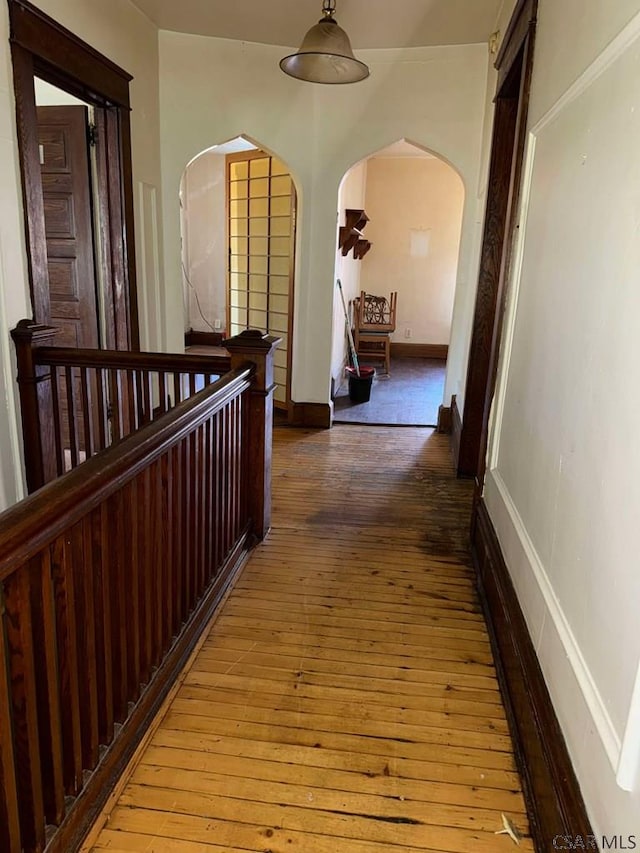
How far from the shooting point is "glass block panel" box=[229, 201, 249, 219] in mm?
5277

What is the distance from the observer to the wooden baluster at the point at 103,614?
1.32 meters

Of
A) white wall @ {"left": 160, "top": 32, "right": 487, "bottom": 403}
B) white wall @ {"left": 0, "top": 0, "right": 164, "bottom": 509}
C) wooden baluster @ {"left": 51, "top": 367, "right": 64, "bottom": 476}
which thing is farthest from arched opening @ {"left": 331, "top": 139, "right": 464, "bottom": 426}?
wooden baluster @ {"left": 51, "top": 367, "right": 64, "bottom": 476}

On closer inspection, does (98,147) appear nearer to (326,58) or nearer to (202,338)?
(326,58)

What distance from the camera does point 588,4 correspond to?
1.53 m

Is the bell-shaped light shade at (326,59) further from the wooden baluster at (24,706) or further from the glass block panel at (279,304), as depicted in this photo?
the wooden baluster at (24,706)

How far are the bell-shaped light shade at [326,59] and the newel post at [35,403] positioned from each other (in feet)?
5.58

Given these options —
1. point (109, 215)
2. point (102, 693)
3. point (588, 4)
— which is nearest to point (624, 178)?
point (588, 4)

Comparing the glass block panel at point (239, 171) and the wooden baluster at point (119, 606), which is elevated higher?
the glass block panel at point (239, 171)

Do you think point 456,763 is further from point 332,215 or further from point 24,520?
point 332,215

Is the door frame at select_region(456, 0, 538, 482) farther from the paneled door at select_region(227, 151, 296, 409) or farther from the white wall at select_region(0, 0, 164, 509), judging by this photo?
the white wall at select_region(0, 0, 164, 509)

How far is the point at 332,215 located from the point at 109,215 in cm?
161

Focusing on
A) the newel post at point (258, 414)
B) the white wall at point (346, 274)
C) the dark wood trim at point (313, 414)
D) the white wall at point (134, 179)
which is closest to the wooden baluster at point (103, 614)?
the newel post at point (258, 414)

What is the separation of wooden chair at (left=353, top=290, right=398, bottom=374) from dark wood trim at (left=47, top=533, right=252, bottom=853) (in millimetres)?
5303

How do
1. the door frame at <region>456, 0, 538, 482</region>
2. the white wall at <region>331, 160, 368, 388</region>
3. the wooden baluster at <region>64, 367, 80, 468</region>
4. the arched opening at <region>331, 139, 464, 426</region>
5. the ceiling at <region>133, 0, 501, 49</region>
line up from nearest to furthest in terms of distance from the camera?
the door frame at <region>456, 0, 538, 482</region> < the wooden baluster at <region>64, 367, 80, 468</region> < the ceiling at <region>133, 0, 501, 49</region> < the white wall at <region>331, 160, 368, 388</region> < the arched opening at <region>331, 139, 464, 426</region>
